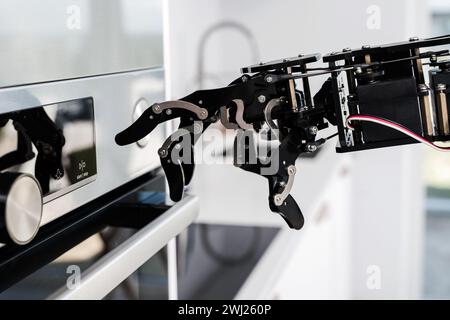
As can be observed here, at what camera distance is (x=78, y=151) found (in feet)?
1.12

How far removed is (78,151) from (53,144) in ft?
0.09

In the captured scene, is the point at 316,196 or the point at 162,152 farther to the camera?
the point at 316,196

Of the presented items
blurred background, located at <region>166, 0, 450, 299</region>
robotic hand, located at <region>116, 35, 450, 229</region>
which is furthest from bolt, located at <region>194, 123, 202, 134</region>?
blurred background, located at <region>166, 0, 450, 299</region>

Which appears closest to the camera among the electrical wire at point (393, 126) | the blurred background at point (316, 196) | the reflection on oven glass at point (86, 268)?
the electrical wire at point (393, 126)

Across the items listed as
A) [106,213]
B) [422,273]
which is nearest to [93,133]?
[106,213]

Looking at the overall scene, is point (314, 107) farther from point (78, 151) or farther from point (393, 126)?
point (78, 151)

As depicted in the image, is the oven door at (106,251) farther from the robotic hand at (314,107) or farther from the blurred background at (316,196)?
the blurred background at (316,196)

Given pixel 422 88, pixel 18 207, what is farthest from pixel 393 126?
pixel 18 207

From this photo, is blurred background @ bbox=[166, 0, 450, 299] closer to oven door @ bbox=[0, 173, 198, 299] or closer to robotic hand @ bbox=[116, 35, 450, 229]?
oven door @ bbox=[0, 173, 198, 299]

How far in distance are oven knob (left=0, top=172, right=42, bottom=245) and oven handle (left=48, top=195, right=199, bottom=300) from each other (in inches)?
2.3

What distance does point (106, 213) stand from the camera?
40 cm

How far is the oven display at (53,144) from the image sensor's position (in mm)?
285

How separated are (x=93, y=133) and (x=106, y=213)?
66mm

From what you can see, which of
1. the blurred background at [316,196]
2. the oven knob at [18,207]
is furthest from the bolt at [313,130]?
the blurred background at [316,196]
